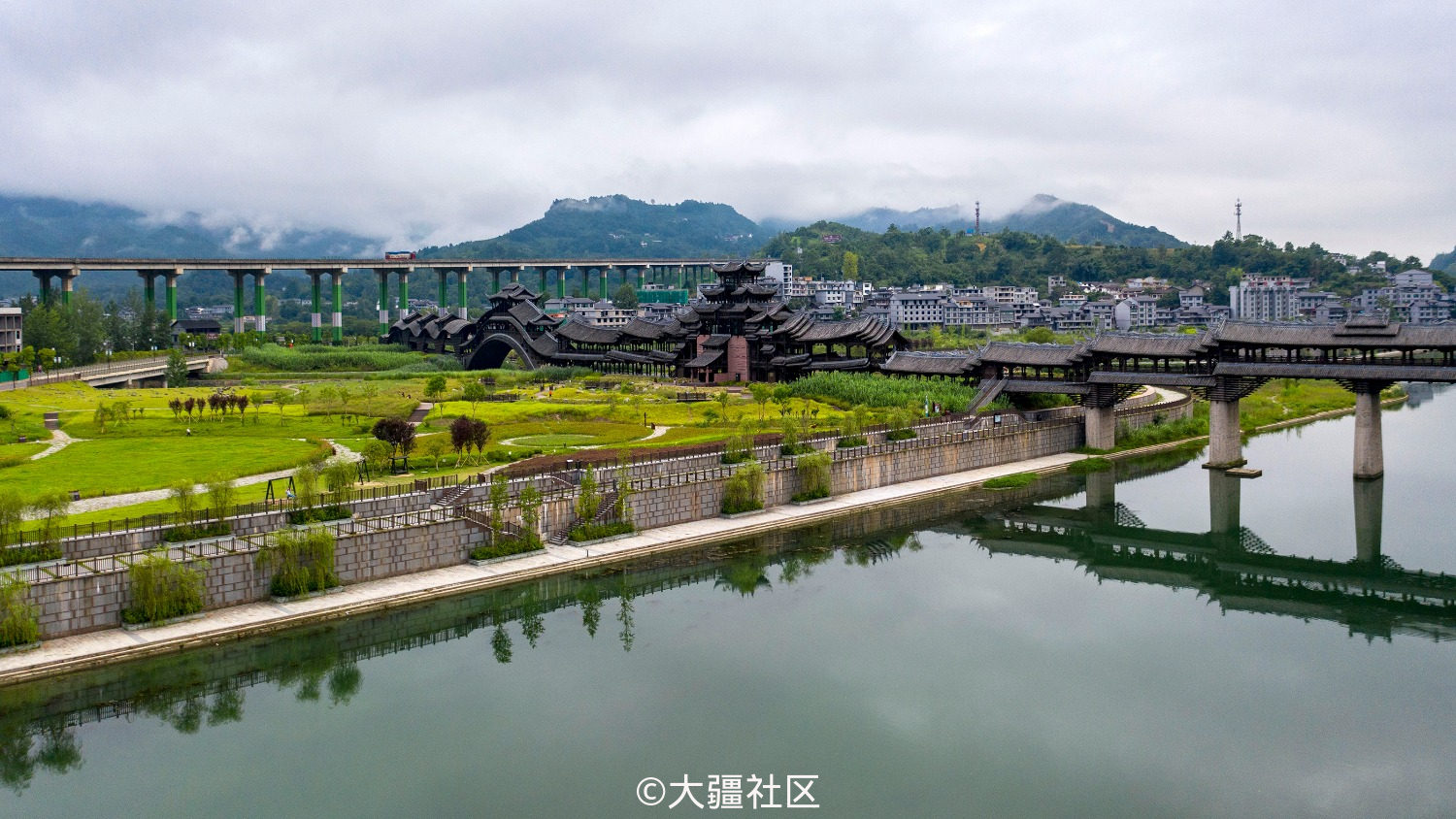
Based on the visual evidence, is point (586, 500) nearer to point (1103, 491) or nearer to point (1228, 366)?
point (1103, 491)

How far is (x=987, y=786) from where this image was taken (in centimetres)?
2448

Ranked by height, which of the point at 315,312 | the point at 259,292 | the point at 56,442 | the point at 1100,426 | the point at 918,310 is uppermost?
the point at 259,292

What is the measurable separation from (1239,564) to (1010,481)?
1451cm

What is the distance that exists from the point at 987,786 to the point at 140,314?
11711 centimetres

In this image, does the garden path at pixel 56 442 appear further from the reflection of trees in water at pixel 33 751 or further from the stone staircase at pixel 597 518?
the reflection of trees in water at pixel 33 751

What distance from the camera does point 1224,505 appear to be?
2156 inches

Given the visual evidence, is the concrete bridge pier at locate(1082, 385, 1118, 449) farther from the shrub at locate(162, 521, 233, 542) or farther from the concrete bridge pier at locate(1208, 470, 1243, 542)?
the shrub at locate(162, 521, 233, 542)

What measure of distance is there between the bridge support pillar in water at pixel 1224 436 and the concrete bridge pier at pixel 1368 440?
231 inches

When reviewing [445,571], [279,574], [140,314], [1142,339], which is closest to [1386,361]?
[1142,339]

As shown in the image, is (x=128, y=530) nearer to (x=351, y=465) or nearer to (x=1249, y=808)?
(x=351, y=465)

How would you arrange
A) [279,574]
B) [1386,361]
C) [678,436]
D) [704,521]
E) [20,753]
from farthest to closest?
[678,436]
[1386,361]
[704,521]
[279,574]
[20,753]

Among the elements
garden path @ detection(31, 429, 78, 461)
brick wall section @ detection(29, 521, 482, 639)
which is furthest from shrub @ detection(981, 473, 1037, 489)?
garden path @ detection(31, 429, 78, 461)

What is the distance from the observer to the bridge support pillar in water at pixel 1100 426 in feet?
220

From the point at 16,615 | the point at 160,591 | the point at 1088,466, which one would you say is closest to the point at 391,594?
the point at 160,591
